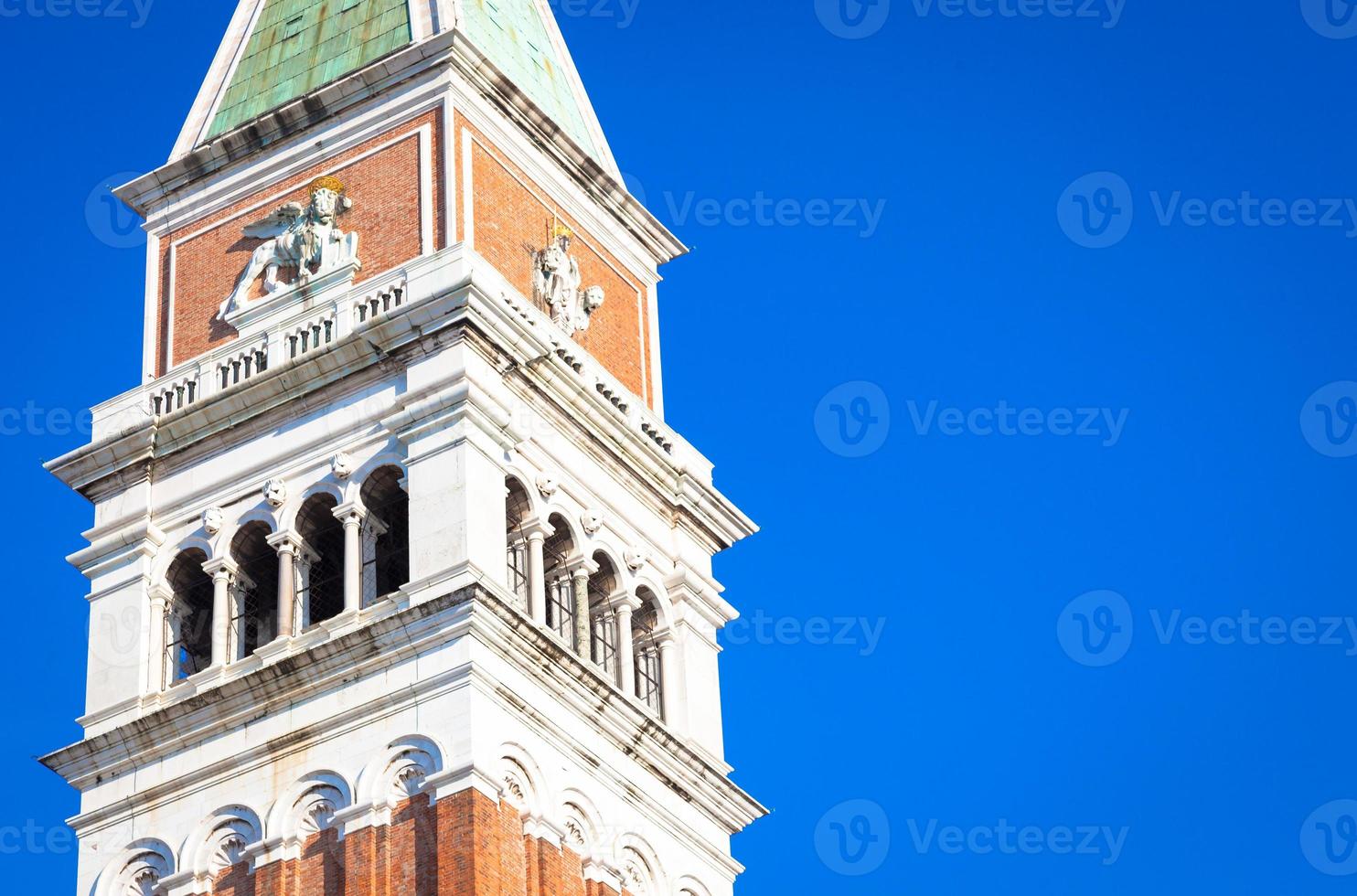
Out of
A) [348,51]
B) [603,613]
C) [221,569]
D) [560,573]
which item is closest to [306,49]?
[348,51]

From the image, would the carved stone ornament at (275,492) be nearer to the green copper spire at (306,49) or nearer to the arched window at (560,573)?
the arched window at (560,573)

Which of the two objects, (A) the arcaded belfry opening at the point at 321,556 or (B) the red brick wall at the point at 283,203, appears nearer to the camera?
(A) the arcaded belfry opening at the point at 321,556

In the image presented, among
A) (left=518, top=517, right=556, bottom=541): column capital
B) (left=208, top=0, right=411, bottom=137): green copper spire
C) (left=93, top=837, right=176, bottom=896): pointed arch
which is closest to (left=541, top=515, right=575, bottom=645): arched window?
(left=518, top=517, right=556, bottom=541): column capital

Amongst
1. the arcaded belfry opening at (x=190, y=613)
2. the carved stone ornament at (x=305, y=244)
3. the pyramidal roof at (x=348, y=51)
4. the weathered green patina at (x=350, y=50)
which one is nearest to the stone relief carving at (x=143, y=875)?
the arcaded belfry opening at (x=190, y=613)

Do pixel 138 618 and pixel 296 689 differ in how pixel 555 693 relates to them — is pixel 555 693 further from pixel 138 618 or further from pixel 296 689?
pixel 138 618

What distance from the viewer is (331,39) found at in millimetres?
76312

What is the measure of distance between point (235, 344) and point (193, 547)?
4700 mm

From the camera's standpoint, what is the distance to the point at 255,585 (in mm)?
69500

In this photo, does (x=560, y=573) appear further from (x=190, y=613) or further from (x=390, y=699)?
(x=190, y=613)

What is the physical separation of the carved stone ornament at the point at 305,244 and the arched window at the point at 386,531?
568cm

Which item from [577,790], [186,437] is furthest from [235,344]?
[577,790]

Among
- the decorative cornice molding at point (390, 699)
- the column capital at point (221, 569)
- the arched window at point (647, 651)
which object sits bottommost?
the decorative cornice molding at point (390, 699)

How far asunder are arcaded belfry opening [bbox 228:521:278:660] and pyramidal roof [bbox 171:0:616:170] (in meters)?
10.9

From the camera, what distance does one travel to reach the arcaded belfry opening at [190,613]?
227 ft
